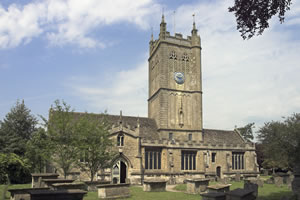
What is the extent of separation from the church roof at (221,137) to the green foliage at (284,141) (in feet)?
17.1

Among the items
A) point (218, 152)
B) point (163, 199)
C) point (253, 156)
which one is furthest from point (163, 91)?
point (163, 199)

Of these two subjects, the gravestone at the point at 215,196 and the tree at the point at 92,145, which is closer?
the gravestone at the point at 215,196

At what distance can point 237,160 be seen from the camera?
42.2 m

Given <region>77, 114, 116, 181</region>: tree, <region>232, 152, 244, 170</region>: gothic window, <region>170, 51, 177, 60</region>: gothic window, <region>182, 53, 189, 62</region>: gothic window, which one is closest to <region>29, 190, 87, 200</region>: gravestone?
<region>77, 114, 116, 181</region>: tree

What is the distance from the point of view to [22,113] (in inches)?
1522

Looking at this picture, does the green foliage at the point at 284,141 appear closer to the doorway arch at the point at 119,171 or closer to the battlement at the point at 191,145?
the battlement at the point at 191,145

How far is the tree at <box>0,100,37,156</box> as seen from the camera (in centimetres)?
3441

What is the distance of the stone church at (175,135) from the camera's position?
113ft

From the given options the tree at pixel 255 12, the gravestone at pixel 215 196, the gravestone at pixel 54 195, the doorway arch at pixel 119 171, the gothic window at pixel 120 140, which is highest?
the tree at pixel 255 12

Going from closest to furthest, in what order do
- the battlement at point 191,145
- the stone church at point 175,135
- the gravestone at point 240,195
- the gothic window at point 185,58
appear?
1. the gravestone at point 240,195
2. the stone church at point 175,135
3. the battlement at point 191,145
4. the gothic window at point 185,58

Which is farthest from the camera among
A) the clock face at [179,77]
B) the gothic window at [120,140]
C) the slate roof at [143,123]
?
the clock face at [179,77]

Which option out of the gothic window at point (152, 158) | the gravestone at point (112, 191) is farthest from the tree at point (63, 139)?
the gothic window at point (152, 158)

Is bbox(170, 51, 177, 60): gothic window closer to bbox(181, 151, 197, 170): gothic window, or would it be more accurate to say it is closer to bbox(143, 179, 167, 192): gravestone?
bbox(181, 151, 197, 170): gothic window

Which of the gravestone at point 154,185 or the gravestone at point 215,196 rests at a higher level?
the gravestone at point 215,196
